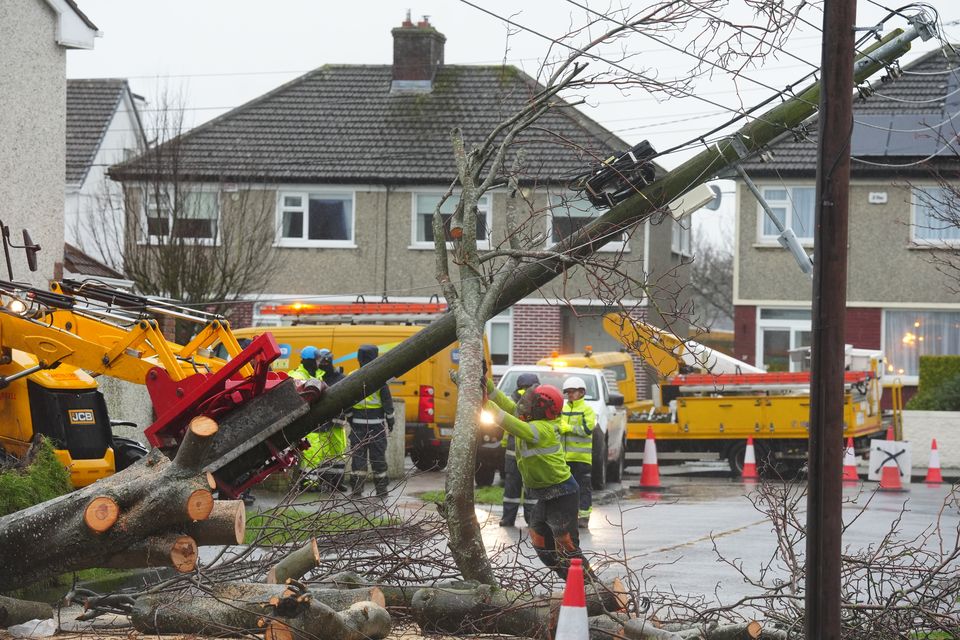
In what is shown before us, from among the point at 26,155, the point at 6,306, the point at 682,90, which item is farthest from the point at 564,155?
the point at 682,90

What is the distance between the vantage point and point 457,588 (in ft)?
26.3

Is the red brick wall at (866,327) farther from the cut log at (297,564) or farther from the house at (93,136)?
the cut log at (297,564)

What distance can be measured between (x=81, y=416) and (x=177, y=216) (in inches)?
511

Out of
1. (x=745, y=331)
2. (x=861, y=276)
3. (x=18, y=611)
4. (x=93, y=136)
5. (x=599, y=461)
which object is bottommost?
(x=599, y=461)

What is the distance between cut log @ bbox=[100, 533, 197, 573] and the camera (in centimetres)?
788

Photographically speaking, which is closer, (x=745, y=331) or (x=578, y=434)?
(x=578, y=434)

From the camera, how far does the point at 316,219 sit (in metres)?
30.7

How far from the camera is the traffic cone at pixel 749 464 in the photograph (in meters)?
21.3

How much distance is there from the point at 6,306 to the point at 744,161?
6305mm

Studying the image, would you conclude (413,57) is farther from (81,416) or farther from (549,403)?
(549,403)

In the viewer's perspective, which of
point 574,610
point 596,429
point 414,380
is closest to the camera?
point 574,610

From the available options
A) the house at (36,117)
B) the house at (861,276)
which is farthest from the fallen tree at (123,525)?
the house at (861,276)

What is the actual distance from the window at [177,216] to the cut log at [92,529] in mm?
16133

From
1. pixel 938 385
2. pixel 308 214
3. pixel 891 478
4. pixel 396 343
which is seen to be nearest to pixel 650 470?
pixel 891 478
